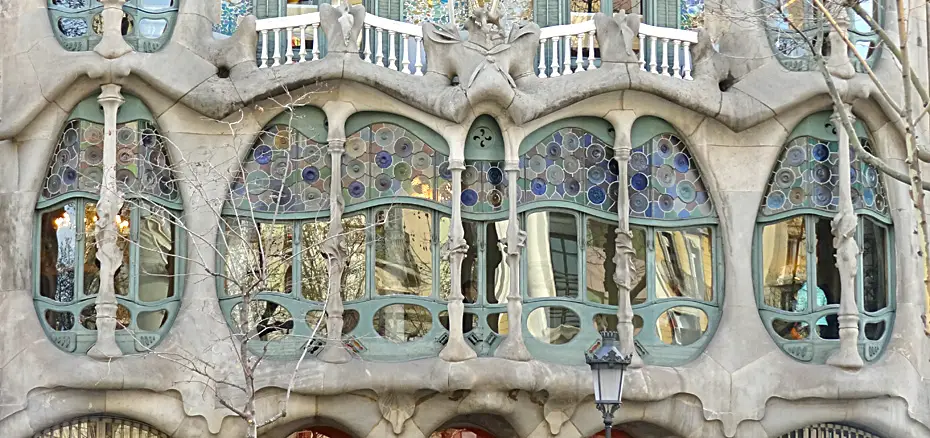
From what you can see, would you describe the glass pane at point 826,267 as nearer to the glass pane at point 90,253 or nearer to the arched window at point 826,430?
the arched window at point 826,430

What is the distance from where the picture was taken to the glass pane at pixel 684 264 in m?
20.6

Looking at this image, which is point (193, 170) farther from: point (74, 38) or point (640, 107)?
point (640, 107)

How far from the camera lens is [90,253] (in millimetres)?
19625

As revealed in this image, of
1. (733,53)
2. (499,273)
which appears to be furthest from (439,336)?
(733,53)

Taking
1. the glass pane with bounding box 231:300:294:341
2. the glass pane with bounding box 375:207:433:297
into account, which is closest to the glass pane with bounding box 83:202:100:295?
the glass pane with bounding box 231:300:294:341

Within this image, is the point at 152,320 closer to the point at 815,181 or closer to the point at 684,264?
the point at 684,264

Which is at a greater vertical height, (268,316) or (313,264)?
(313,264)

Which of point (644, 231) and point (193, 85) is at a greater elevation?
point (193, 85)

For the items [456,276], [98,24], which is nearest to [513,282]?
[456,276]

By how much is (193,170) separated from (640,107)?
546 centimetres

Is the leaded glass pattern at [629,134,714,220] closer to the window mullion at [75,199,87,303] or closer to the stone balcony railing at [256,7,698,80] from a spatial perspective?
the stone balcony railing at [256,7,698,80]

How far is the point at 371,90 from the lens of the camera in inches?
786

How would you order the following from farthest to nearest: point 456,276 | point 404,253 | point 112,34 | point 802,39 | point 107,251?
point 802,39 < point 404,253 < point 456,276 < point 112,34 < point 107,251

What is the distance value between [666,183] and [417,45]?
11.6 ft
